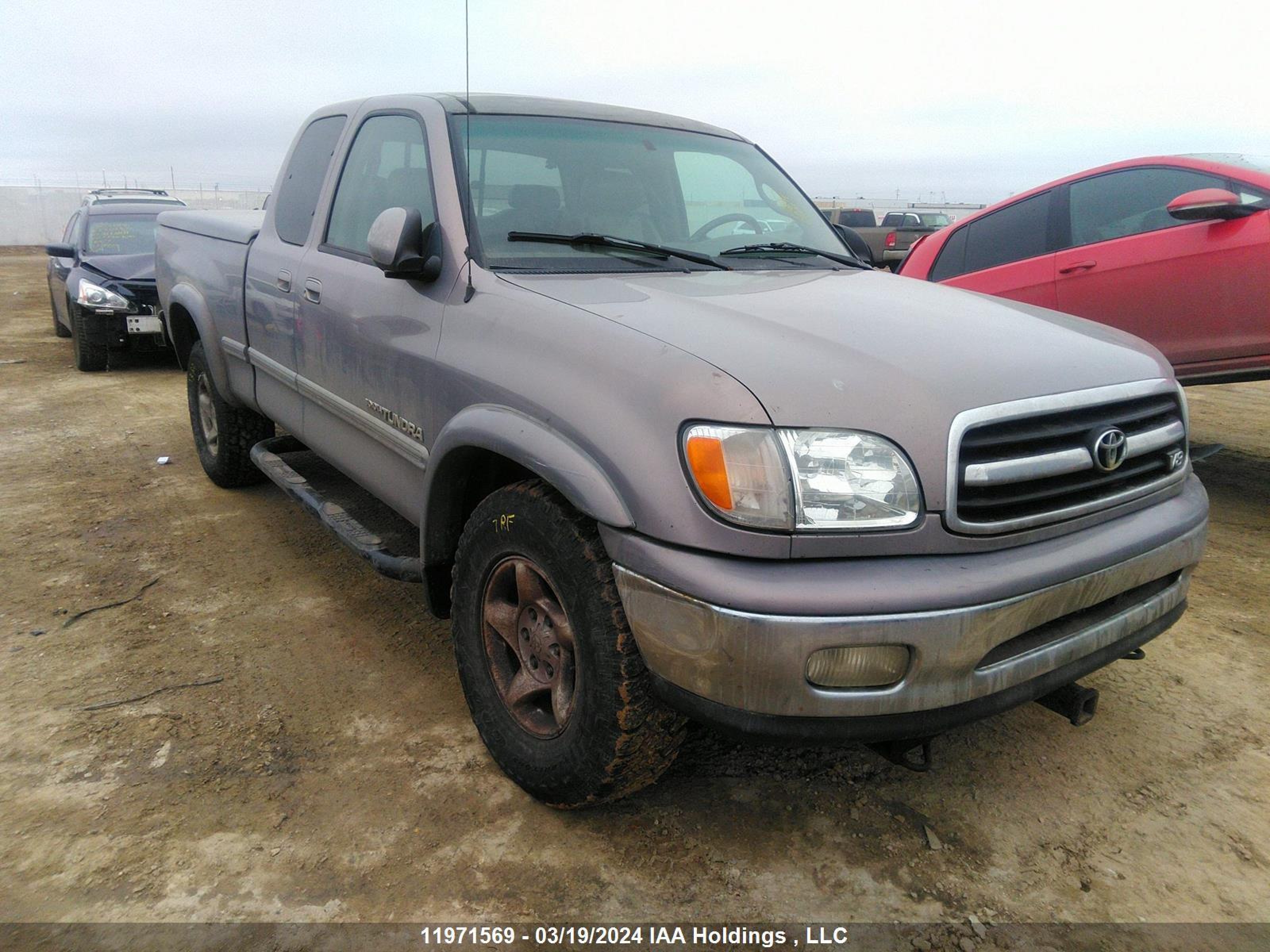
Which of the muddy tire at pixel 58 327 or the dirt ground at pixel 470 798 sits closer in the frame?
the dirt ground at pixel 470 798

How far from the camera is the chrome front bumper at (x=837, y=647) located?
71.6 inches

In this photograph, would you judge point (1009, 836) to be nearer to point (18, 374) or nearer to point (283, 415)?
point (283, 415)

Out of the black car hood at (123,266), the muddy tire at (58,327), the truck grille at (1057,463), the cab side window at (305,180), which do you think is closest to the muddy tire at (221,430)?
the cab side window at (305,180)

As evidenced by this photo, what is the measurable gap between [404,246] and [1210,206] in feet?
12.9

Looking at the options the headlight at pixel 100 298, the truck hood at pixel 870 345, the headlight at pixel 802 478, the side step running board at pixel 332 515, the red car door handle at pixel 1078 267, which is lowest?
the side step running board at pixel 332 515

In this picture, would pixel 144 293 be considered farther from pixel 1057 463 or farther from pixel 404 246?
pixel 1057 463

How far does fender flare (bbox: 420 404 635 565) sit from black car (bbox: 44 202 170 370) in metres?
7.21

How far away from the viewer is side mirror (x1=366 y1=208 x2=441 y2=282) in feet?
8.70

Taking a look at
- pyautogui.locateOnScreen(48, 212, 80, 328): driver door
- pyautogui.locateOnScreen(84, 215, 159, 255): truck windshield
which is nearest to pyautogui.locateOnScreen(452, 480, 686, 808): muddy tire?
pyautogui.locateOnScreen(48, 212, 80, 328): driver door

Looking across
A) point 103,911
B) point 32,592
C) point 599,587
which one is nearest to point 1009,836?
point 599,587

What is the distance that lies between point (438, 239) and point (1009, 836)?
2321 millimetres

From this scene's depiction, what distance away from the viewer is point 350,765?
2633mm

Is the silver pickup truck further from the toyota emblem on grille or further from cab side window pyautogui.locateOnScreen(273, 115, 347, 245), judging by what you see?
cab side window pyautogui.locateOnScreen(273, 115, 347, 245)

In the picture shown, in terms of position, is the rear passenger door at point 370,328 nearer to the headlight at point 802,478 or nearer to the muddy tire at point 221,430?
the headlight at point 802,478
